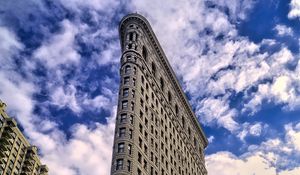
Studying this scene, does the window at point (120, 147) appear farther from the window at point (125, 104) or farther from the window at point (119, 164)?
the window at point (125, 104)

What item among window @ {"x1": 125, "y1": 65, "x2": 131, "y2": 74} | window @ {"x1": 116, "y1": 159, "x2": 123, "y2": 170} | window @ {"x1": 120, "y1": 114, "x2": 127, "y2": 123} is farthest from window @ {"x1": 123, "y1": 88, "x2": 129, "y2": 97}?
window @ {"x1": 116, "y1": 159, "x2": 123, "y2": 170}

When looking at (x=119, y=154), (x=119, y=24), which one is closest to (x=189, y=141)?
(x=119, y=24)

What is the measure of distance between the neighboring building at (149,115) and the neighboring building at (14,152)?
41010 millimetres

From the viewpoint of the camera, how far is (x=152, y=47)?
92062 mm

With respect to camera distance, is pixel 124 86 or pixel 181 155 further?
pixel 181 155

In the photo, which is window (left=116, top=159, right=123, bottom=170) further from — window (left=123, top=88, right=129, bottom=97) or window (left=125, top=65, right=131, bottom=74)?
window (left=125, top=65, right=131, bottom=74)

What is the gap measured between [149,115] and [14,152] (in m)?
51.5

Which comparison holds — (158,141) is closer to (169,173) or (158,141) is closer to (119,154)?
(169,173)

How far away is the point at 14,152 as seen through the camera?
107938 mm

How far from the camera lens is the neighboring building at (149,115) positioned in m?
64.2

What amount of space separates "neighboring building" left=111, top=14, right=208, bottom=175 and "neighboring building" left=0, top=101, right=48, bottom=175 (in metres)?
41.0

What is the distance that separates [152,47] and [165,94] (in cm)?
1184

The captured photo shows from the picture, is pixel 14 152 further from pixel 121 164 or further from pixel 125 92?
pixel 121 164

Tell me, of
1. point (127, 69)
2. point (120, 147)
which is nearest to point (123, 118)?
point (120, 147)
